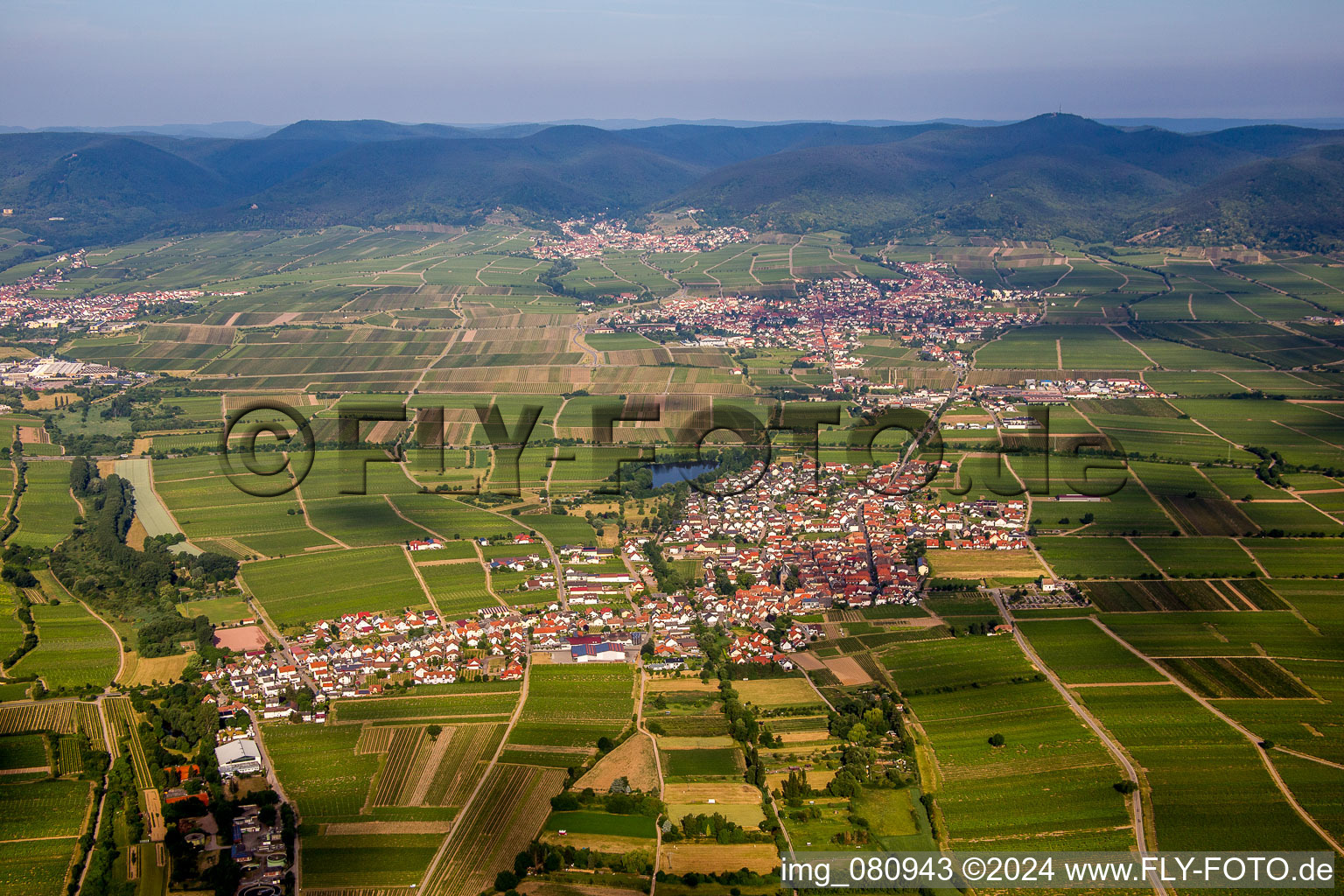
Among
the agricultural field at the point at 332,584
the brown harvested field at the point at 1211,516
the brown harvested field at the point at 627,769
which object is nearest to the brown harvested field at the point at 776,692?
the brown harvested field at the point at 627,769

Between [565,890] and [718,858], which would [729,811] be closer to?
[718,858]

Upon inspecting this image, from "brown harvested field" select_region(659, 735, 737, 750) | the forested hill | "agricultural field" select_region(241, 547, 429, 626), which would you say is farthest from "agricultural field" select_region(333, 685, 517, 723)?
the forested hill

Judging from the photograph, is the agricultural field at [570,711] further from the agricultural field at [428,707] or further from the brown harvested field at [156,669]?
the brown harvested field at [156,669]

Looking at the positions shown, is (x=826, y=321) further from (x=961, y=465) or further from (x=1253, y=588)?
(x=1253, y=588)

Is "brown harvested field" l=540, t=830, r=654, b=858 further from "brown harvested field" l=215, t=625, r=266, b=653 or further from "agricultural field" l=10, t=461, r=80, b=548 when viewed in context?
"agricultural field" l=10, t=461, r=80, b=548

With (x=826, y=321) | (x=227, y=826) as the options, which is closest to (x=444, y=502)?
(x=227, y=826)

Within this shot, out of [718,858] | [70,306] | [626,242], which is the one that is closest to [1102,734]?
[718,858]
